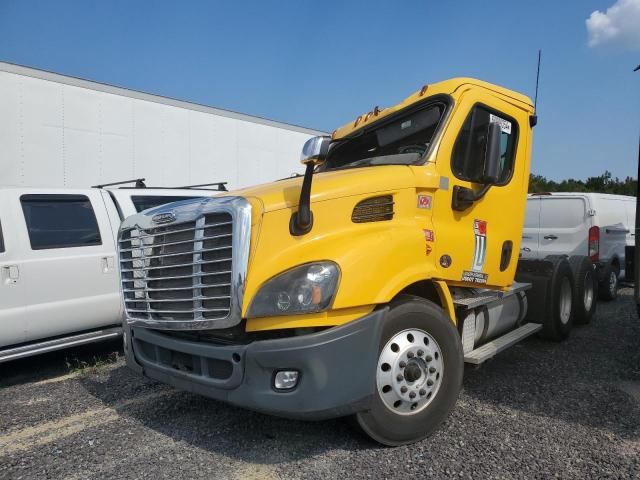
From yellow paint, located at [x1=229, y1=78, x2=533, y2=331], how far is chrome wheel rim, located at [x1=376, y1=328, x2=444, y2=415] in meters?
0.36

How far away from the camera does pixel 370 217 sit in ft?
11.3

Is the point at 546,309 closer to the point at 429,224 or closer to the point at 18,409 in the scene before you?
the point at 429,224

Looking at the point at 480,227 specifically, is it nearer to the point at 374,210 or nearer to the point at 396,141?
the point at 396,141

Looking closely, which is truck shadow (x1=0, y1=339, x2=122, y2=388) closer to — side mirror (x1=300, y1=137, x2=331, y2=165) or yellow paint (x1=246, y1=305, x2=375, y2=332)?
yellow paint (x1=246, y1=305, x2=375, y2=332)

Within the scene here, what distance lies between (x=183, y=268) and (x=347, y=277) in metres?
1.14

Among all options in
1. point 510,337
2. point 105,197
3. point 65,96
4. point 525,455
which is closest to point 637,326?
point 510,337

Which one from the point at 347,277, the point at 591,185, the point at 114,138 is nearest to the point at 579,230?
the point at 347,277

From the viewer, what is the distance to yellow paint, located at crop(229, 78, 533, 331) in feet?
10.1

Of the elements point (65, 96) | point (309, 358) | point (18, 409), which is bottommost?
point (18, 409)

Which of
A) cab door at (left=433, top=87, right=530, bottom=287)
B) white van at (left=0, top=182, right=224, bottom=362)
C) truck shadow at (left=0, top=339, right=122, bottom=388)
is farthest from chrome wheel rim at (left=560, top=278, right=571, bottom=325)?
truck shadow at (left=0, top=339, right=122, bottom=388)

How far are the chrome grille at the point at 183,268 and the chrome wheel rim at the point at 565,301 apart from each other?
14.8 ft

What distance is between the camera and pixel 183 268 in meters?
3.44

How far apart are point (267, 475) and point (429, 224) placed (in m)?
1.98

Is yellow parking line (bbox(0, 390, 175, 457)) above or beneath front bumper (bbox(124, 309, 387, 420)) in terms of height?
Result: beneath
